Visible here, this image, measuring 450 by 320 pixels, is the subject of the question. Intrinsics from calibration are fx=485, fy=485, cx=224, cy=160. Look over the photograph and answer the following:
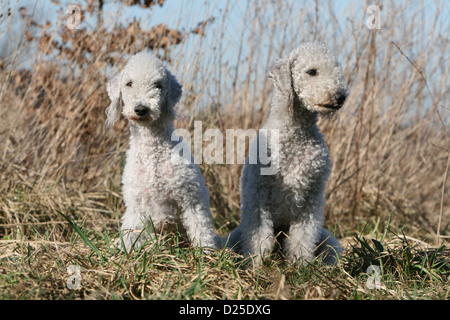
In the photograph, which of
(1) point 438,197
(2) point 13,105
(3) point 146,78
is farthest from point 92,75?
(1) point 438,197

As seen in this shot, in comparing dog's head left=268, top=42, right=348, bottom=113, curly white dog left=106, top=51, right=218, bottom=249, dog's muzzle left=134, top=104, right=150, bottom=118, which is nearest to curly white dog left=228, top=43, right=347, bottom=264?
dog's head left=268, top=42, right=348, bottom=113

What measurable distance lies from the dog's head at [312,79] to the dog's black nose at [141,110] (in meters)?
0.94

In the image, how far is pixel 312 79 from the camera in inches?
128

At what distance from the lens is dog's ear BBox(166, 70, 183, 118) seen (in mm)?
3180

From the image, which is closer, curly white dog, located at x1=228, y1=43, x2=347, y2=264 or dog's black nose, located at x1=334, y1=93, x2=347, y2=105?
dog's black nose, located at x1=334, y1=93, x2=347, y2=105

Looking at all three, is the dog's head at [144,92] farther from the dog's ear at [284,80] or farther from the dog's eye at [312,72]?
the dog's eye at [312,72]

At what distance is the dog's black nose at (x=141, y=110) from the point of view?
9.68ft

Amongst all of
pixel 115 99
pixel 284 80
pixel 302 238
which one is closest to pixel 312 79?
pixel 284 80

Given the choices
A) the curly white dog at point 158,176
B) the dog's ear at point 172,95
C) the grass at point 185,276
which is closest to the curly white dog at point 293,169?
the grass at point 185,276

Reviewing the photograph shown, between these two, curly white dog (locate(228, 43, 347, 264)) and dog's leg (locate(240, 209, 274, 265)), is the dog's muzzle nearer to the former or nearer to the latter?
curly white dog (locate(228, 43, 347, 264))

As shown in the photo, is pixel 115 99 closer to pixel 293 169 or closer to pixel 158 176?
pixel 158 176

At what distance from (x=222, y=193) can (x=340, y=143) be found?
4.67 feet

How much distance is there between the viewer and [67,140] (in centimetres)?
506

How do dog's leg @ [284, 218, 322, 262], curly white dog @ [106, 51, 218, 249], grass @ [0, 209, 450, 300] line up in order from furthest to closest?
dog's leg @ [284, 218, 322, 262] < curly white dog @ [106, 51, 218, 249] < grass @ [0, 209, 450, 300]
